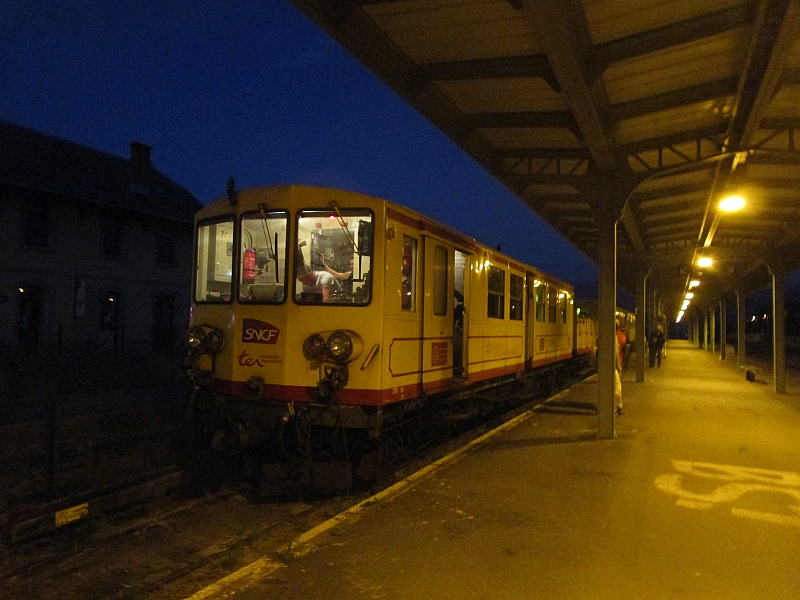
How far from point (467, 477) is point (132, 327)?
20.4 metres

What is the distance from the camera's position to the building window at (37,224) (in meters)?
21.5

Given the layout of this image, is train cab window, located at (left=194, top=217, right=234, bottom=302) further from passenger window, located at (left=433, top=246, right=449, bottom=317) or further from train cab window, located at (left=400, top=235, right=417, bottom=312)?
passenger window, located at (left=433, top=246, right=449, bottom=317)

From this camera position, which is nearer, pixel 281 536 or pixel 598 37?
pixel 281 536

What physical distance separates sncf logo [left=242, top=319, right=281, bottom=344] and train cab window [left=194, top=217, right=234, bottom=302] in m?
0.48

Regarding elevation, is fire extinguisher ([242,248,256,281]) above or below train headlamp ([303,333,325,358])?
above

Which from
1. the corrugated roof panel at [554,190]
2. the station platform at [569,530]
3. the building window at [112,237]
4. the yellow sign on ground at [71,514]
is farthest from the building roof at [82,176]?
the station platform at [569,530]

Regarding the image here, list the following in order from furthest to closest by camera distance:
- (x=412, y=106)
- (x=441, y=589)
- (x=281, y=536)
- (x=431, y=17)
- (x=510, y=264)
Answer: (x=510, y=264)
(x=412, y=106)
(x=431, y=17)
(x=281, y=536)
(x=441, y=589)

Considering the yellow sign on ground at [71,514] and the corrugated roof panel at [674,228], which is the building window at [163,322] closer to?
the corrugated roof panel at [674,228]

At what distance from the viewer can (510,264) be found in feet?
39.0

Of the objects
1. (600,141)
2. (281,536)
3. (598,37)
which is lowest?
(281,536)

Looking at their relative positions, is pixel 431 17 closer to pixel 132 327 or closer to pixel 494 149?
pixel 494 149

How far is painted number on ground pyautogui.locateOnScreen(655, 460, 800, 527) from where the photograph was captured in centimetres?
644

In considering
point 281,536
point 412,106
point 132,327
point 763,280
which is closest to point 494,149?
point 412,106

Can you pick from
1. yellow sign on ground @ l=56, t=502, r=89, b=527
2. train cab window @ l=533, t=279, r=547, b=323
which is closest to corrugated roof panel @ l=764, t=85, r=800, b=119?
train cab window @ l=533, t=279, r=547, b=323
